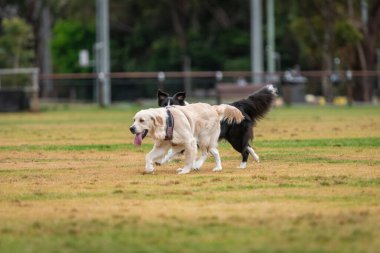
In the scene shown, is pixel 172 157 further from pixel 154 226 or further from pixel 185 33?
pixel 185 33

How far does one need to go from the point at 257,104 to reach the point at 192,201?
485 cm

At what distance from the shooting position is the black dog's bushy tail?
16.8m

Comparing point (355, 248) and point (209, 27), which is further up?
point (209, 27)

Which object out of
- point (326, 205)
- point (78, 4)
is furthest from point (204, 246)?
point (78, 4)

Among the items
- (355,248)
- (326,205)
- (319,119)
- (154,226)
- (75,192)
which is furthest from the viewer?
(319,119)

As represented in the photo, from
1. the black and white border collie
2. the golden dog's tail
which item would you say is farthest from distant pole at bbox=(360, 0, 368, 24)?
the golden dog's tail

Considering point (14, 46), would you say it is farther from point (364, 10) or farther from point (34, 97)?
→ point (364, 10)

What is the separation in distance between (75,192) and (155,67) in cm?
6649

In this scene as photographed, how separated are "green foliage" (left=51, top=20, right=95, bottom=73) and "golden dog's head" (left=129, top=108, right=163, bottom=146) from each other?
69559 millimetres

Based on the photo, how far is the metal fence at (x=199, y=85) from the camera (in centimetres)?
4881

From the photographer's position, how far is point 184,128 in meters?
15.4

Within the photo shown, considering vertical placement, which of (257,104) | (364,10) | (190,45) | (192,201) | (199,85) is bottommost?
(192,201)

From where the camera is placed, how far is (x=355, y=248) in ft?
29.7

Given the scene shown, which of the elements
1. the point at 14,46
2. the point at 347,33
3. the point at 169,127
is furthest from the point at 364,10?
the point at 169,127
